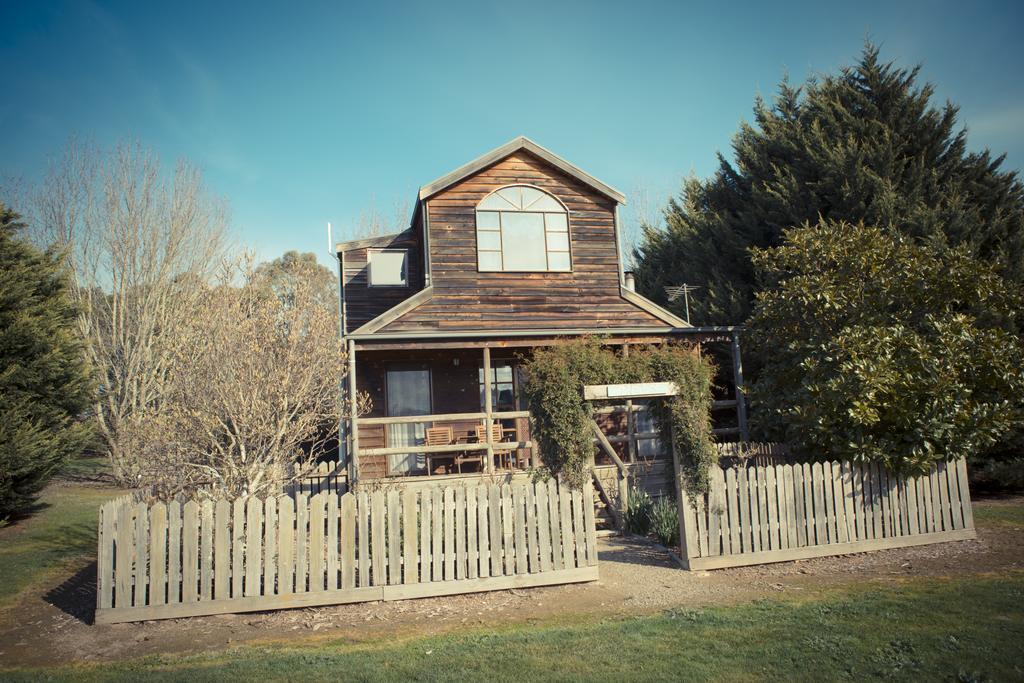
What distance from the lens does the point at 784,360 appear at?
41.1 feet

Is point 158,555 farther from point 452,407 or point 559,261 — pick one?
point 559,261

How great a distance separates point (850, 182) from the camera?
17.2 m

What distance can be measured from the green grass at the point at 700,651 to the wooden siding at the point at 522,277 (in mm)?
9381

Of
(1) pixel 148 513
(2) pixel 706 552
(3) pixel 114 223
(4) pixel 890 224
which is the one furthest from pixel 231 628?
(3) pixel 114 223

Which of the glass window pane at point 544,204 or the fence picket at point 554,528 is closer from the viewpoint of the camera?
the fence picket at point 554,528

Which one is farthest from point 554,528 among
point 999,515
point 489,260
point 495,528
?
point 489,260

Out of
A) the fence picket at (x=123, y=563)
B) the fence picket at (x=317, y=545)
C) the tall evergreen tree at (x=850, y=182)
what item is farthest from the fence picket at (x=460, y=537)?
the tall evergreen tree at (x=850, y=182)

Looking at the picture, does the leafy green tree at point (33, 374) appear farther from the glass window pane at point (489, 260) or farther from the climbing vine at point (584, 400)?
the climbing vine at point (584, 400)

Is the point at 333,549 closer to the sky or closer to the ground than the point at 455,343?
closer to the ground

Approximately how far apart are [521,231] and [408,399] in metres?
5.28

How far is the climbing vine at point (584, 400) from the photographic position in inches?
350

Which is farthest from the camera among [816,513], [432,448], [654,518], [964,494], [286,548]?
[432,448]

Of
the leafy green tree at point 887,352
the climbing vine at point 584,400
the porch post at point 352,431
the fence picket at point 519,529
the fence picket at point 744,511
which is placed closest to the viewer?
the fence picket at point 519,529

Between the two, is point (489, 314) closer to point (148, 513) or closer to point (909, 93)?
point (148, 513)
